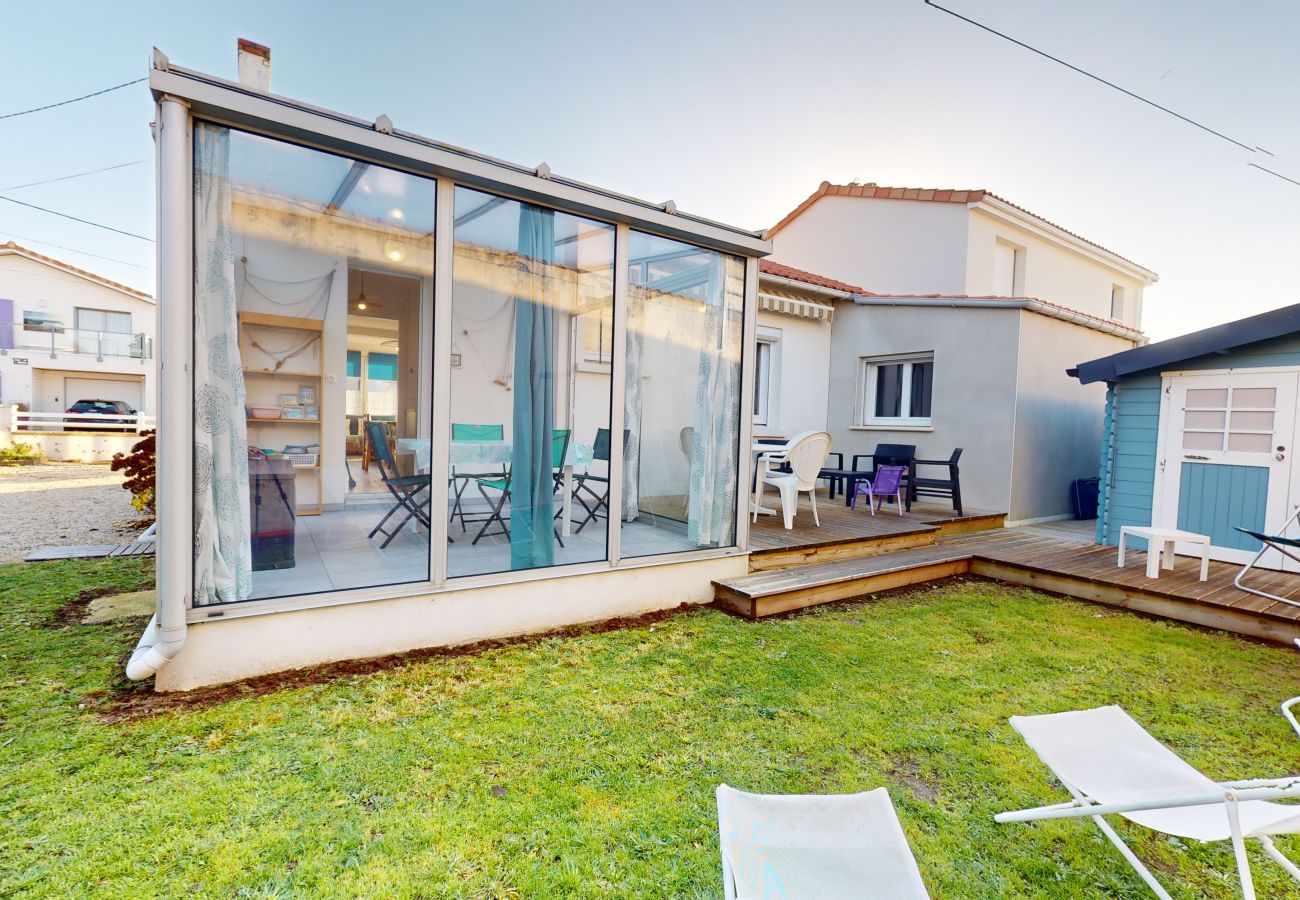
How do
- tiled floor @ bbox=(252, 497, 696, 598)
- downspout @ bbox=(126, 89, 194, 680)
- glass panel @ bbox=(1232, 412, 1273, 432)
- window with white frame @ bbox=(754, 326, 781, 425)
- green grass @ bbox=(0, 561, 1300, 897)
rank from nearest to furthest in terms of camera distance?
1. green grass @ bbox=(0, 561, 1300, 897)
2. downspout @ bbox=(126, 89, 194, 680)
3. tiled floor @ bbox=(252, 497, 696, 598)
4. glass panel @ bbox=(1232, 412, 1273, 432)
5. window with white frame @ bbox=(754, 326, 781, 425)

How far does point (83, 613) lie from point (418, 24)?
10331mm

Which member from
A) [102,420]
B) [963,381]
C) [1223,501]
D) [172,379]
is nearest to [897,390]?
[963,381]

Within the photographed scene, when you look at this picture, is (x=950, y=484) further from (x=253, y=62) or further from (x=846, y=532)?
(x=253, y=62)

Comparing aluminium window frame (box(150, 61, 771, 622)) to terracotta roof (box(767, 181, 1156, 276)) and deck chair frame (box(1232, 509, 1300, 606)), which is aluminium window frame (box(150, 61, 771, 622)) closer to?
deck chair frame (box(1232, 509, 1300, 606))

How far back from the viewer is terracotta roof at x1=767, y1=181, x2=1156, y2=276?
41.0ft

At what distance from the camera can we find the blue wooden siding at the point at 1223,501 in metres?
6.96

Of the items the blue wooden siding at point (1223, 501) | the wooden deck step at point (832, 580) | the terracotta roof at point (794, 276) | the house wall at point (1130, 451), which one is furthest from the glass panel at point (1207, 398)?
the terracotta roof at point (794, 276)

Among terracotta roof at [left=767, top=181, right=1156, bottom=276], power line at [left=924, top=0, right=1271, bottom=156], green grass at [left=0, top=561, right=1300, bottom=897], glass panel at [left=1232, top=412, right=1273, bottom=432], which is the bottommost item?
green grass at [left=0, top=561, right=1300, bottom=897]

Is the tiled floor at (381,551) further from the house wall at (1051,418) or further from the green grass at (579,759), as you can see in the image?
the house wall at (1051,418)

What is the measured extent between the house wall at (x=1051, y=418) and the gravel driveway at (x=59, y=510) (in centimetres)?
1355

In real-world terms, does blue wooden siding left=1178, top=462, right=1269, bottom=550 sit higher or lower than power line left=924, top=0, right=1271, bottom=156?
lower

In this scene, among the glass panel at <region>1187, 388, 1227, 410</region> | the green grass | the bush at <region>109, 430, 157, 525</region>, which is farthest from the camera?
the bush at <region>109, 430, 157, 525</region>

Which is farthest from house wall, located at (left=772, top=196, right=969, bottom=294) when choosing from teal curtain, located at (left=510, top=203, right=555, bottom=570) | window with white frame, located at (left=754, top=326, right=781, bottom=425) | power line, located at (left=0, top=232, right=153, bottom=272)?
power line, located at (left=0, top=232, right=153, bottom=272)

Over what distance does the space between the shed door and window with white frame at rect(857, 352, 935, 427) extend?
138 inches
